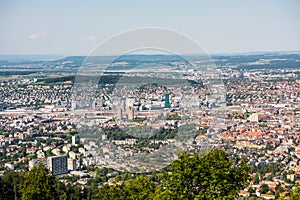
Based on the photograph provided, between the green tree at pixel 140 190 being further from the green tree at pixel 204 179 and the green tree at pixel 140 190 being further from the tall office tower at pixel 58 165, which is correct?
the tall office tower at pixel 58 165

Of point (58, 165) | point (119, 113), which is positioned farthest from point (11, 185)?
point (58, 165)

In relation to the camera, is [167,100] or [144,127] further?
[167,100]

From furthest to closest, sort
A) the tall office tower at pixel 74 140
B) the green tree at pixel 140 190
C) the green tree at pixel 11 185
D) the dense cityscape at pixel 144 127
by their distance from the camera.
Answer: the tall office tower at pixel 74 140
the green tree at pixel 11 185
the dense cityscape at pixel 144 127
the green tree at pixel 140 190

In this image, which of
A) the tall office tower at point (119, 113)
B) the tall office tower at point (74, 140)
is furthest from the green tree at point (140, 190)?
the tall office tower at point (74, 140)

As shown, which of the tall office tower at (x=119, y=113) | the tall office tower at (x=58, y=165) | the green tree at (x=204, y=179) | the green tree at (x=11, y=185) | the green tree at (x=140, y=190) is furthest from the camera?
the tall office tower at (x=58, y=165)

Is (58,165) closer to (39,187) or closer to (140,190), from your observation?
(39,187)

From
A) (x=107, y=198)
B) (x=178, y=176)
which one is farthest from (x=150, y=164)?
(x=178, y=176)

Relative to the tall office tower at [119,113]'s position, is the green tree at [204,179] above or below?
below
